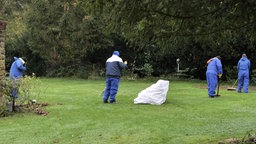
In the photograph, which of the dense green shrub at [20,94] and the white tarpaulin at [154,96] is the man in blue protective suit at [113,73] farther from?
the dense green shrub at [20,94]

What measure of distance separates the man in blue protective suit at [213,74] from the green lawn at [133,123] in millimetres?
1027

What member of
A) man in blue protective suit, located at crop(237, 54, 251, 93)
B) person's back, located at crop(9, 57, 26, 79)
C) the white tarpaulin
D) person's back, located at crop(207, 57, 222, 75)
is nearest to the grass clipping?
the white tarpaulin

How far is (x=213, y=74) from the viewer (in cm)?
1617

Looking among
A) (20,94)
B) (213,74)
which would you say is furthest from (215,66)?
(20,94)

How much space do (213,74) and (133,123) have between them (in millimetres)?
6625

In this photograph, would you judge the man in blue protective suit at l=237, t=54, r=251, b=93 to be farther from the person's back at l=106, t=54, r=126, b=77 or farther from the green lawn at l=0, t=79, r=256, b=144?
the person's back at l=106, t=54, r=126, b=77

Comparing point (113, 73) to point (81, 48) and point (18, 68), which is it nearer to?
point (18, 68)

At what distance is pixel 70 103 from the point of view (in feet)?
47.5

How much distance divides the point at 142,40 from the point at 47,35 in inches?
834

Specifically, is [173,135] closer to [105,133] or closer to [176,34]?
[105,133]

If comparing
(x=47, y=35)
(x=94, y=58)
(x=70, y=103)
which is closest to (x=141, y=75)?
→ (x=94, y=58)

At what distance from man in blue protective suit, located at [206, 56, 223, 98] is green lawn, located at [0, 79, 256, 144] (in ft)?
3.37

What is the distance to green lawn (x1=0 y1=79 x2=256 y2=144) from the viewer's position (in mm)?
8773

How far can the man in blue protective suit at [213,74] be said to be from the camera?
15906 mm
